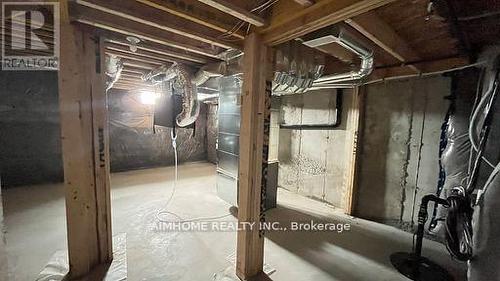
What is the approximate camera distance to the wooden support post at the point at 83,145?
167 cm

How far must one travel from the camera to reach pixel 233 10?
1.31m

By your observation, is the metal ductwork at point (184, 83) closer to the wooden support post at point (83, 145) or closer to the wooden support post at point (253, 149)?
the wooden support post at point (83, 145)

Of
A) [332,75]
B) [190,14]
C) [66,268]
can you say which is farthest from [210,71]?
[66,268]

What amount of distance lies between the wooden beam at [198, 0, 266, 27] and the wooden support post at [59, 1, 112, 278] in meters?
1.13

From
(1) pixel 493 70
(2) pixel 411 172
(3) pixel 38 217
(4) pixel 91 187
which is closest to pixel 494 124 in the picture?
(1) pixel 493 70

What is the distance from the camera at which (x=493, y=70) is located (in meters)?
1.73

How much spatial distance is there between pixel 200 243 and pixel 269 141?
4.38 ft

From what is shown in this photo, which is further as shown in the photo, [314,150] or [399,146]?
[314,150]

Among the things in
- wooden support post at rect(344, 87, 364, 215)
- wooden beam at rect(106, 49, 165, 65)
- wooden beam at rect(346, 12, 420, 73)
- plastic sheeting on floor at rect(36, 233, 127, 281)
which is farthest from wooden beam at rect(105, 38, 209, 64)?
wooden support post at rect(344, 87, 364, 215)

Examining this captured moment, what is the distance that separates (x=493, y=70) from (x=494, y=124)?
1.45 feet

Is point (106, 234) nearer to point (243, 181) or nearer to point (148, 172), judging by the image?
point (243, 181)

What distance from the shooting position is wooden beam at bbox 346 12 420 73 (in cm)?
162

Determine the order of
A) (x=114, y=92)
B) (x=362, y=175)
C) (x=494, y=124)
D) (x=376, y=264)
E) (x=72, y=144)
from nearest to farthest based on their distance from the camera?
1. (x=72, y=144)
2. (x=494, y=124)
3. (x=376, y=264)
4. (x=362, y=175)
5. (x=114, y=92)

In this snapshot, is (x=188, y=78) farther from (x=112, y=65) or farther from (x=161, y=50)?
(x=112, y=65)
